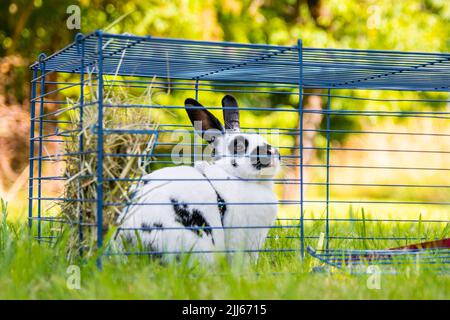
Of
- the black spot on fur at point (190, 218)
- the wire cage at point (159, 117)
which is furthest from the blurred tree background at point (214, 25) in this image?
the black spot on fur at point (190, 218)

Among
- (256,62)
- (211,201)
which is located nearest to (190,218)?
(211,201)

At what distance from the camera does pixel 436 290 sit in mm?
2994

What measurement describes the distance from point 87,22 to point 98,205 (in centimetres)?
771

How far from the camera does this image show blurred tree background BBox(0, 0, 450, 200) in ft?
33.6

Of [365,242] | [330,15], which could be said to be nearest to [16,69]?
[330,15]

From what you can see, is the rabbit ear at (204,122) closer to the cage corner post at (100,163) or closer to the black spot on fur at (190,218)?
the black spot on fur at (190,218)

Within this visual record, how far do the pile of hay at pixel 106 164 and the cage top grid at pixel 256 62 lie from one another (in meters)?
0.28

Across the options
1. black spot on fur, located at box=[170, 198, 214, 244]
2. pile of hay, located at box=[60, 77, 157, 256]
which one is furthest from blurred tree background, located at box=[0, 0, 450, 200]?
black spot on fur, located at box=[170, 198, 214, 244]

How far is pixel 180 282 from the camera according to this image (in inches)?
116

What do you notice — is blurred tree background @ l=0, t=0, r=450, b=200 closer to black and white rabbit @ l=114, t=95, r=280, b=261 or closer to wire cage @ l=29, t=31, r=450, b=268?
wire cage @ l=29, t=31, r=450, b=268

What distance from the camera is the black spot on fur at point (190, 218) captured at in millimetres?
3658

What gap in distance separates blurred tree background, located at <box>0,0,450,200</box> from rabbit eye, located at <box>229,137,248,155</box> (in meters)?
5.55

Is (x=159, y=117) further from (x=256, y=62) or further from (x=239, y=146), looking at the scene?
(x=256, y=62)

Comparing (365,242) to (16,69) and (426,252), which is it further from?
(16,69)
